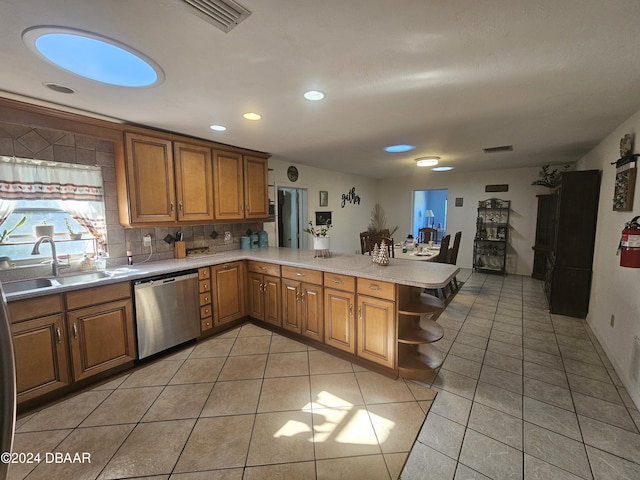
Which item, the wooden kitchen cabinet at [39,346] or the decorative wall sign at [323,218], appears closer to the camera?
the wooden kitchen cabinet at [39,346]

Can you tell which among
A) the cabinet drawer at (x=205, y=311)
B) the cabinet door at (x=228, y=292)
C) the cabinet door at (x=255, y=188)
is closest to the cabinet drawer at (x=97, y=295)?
the cabinet drawer at (x=205, y=311)

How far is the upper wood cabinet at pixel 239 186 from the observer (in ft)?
11.5

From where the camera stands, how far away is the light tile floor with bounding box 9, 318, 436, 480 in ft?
5.26

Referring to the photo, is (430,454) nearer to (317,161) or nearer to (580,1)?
(580,1)

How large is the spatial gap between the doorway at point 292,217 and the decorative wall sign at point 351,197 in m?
1.37

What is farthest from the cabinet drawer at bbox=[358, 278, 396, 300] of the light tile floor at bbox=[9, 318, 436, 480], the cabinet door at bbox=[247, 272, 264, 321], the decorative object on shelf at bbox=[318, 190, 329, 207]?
the decorative object on shelf at bbox=[318, 190, 329, 207]

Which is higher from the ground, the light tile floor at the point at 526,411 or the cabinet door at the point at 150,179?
the cabinet door at the point at 150,179

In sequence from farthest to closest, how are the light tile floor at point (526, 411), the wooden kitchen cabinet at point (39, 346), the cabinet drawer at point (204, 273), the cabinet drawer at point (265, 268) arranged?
the cabinet drawer at point (265, 268) < the cabinet drawer at point (204, 273) < the wooden kitchen cabinet at point (39, 346) < the light tile floor at point (526, 411)

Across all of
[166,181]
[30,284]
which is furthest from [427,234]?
[30,284]

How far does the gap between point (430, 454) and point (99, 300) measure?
274cm

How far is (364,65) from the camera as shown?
5.45 ft

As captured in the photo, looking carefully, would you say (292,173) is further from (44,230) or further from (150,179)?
(44,230)

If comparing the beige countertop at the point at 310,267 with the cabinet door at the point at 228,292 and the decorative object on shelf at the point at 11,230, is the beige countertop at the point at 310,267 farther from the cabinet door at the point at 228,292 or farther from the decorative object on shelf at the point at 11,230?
the decorative object on shelf at the point at 11,230

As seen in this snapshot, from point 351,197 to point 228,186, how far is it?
3677 millimetres
